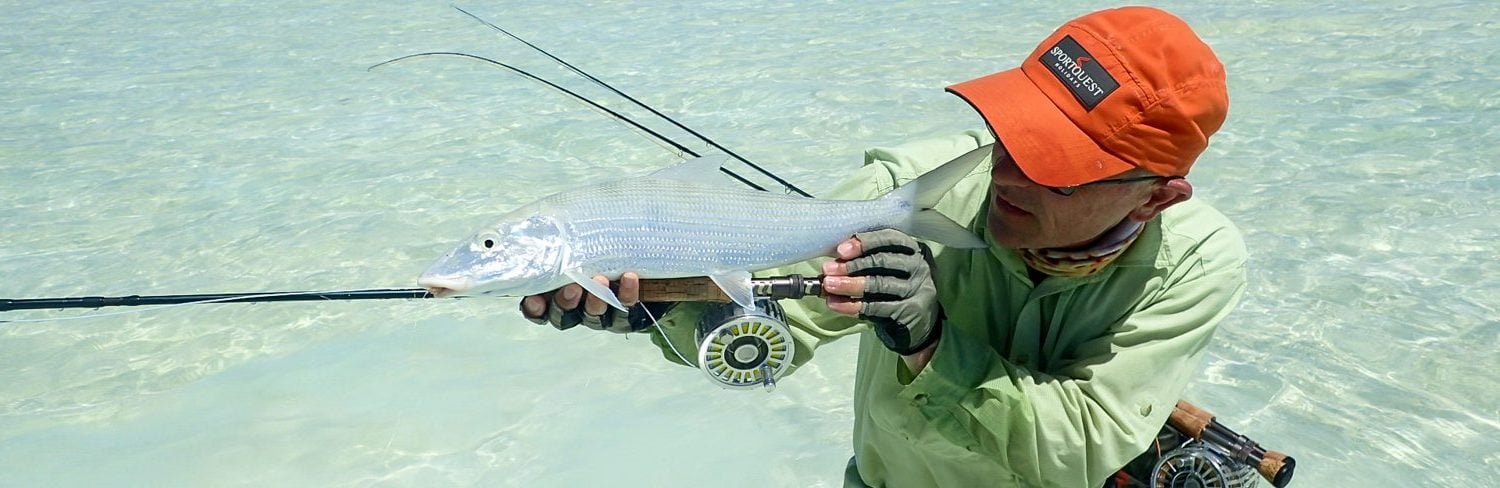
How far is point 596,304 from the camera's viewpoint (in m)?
1.96

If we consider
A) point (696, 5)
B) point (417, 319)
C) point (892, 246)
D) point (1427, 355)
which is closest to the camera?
point (892, 246)

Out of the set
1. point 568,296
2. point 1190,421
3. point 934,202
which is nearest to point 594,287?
point 568,296

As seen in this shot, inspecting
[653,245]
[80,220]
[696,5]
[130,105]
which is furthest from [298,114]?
[653,245]

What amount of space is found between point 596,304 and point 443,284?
0.88 ft

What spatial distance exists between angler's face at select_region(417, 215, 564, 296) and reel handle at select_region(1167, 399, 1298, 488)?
133cm

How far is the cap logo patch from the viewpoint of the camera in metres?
1.85

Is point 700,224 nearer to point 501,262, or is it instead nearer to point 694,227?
point 694,227

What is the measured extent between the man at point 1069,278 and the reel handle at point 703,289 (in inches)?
3.0

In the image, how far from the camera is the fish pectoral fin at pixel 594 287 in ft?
6.07

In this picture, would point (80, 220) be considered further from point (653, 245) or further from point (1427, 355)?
point (1427, 355)

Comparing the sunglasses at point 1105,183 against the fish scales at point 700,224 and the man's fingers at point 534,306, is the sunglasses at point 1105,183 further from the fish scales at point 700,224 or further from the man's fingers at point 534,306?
the man's fingers at point 534,306

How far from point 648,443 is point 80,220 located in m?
3.49

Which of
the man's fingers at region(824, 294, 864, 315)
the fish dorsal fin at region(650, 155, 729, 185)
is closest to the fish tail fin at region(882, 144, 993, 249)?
the man's fingers at region(824, 294, 864, 315)

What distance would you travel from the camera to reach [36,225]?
548 cm
